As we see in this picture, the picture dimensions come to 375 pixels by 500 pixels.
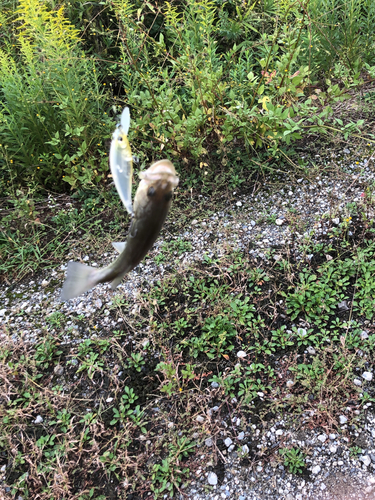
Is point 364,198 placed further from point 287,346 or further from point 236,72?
point 236,72

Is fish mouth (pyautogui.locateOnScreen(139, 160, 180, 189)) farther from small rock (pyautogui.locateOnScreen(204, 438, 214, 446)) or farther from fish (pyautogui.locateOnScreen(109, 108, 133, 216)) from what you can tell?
small rock (pyautogui.locateOnScreen(204, 438, 214, 446))

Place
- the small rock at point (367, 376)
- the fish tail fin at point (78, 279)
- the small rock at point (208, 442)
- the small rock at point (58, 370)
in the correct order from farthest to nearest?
the small rock at point (58, 370), the small rock at point (367, 376), the small rock at point (208, 442), the fish tail fin at point (78, 279)

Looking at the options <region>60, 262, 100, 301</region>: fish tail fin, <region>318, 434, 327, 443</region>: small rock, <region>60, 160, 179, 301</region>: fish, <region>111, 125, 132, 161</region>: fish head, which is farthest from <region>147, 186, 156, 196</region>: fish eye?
<region>318, 434, 327, 443</region>: small rock

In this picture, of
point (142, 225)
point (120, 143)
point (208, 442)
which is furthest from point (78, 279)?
point (208, 442)

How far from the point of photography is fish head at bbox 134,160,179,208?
876 millimetres

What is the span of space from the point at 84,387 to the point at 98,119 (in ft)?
7.06

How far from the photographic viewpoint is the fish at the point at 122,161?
964 mm

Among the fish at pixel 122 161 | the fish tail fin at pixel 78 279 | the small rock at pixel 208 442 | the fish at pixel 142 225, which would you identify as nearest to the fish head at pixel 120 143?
the fish at pixel 122 161

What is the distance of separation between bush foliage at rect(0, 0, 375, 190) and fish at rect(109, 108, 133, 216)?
71.6 inches

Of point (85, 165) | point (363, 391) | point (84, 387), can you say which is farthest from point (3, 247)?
point (363, 391)

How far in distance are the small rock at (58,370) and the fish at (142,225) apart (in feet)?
4.47

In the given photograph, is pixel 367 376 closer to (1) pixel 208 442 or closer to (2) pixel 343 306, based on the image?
(2) pixel 343 306

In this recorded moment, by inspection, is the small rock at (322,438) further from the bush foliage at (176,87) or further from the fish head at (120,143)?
the bush foliage at (176,87)

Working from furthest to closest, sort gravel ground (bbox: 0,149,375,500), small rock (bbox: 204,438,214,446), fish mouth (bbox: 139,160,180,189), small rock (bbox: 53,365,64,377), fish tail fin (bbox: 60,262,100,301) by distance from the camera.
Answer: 1. small rock (bbox: 53,365,64,377)
2. small rock (bbox: 204,438,214,446)
3. gravel ground (bbox: 0,149,375,500)
4. fish tail fin (bbox: 60,262,100,301)
5. fish mouth (bbox: 139,160,180,189)
